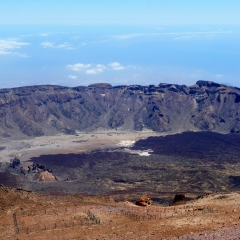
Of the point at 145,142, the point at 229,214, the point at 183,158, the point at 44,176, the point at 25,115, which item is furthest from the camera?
the point at 25,115

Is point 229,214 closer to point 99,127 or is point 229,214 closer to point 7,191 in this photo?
point 7,191

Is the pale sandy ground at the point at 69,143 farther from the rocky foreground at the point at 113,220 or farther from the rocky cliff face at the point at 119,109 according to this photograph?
the rocky foreground at the point at 113,220

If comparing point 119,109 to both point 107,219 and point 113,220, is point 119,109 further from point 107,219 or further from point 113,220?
point 113,220

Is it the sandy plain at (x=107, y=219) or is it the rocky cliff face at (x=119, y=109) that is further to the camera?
the rocky cliff face at (x=119, y=109)

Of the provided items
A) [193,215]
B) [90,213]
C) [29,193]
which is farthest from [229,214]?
[29,193]

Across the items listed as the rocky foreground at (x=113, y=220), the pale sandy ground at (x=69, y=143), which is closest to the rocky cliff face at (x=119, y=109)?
the pale sandy ground at (x=69, y=143)
